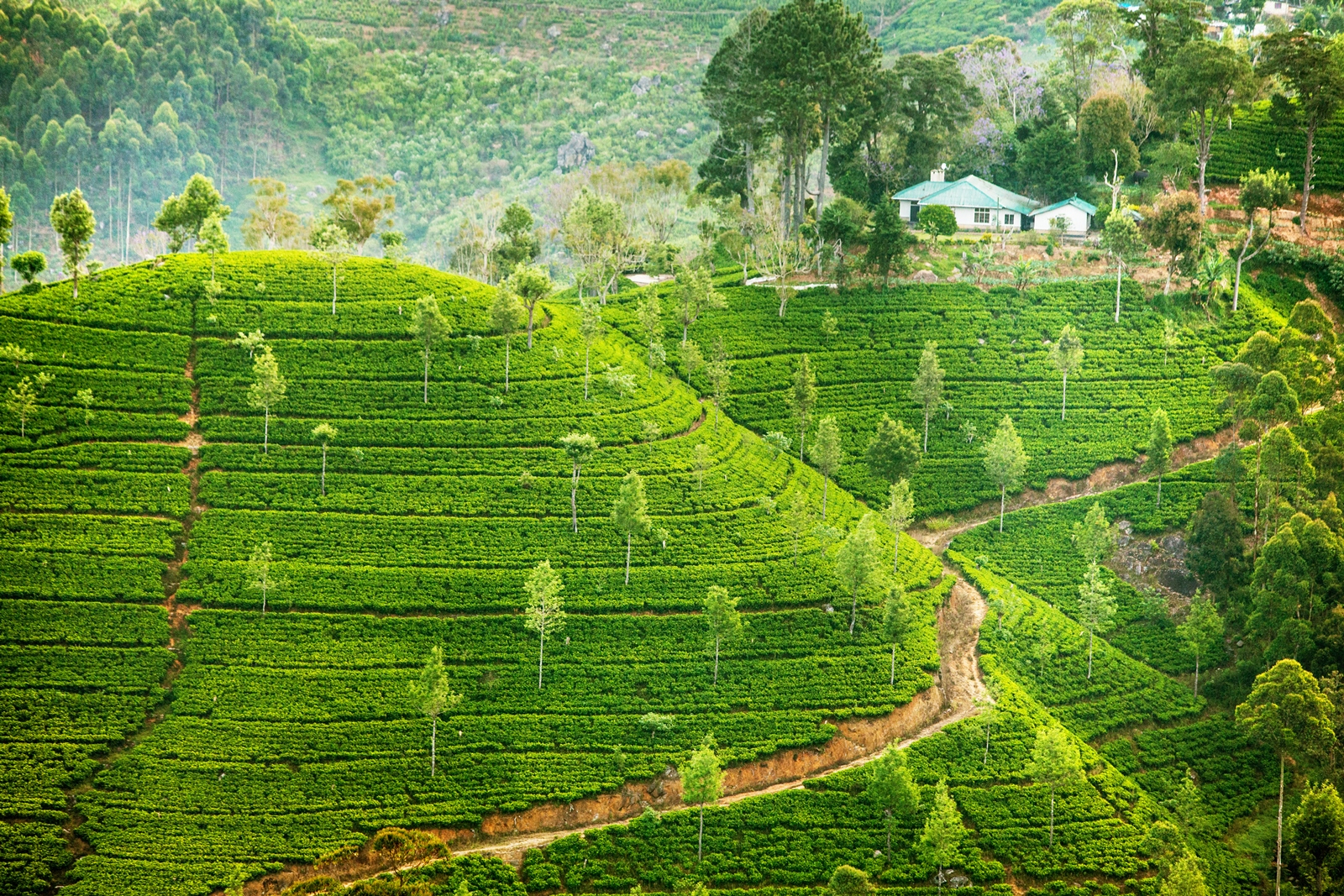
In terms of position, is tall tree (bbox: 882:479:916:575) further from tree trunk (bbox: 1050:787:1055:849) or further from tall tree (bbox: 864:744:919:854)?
tree trunk (bbox: 1050:787:1055:849)

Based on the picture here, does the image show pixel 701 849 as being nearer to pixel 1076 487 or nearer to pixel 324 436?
pixel 324 436

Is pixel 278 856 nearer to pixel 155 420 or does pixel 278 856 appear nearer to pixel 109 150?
pixel 155 420

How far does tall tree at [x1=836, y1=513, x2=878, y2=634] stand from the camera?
7306cm

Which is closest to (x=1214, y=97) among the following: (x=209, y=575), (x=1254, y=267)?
(x=1254, y=267)

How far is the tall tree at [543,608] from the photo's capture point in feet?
228

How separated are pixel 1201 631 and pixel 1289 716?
1143 centimetres

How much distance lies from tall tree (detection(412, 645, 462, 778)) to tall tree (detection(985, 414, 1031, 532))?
39904mm

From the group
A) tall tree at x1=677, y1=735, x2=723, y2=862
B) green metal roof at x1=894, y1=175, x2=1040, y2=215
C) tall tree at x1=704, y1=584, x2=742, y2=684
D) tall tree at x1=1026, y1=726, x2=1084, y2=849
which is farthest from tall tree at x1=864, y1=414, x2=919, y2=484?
green metal roof at x1=894, y1=175, x2=1040, y2=215

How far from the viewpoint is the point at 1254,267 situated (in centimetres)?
10806

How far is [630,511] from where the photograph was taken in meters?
74.6

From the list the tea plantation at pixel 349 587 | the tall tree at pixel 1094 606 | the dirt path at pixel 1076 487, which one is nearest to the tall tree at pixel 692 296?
the tea plantation at pixel 349 587

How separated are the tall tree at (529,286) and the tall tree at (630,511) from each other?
2013cm

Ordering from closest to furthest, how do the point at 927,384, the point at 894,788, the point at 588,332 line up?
the point at 894,788 → the point at 588,332 → the point at 927,384

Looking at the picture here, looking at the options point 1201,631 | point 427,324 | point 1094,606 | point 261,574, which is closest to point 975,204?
point 1201,631
